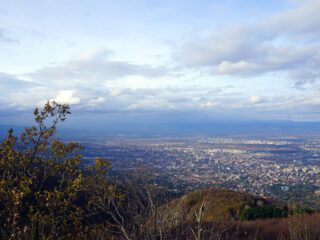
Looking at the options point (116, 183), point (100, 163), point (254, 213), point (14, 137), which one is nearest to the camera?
point (14, 137)

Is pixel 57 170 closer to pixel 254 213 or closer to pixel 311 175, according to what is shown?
pixel 254 213

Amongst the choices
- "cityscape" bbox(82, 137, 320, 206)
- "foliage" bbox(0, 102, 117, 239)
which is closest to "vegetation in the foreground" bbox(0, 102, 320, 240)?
"foliage" bbox(0, 102, 117, 239)

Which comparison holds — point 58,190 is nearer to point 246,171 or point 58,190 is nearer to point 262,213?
point 262,213

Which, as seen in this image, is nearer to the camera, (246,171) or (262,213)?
(262,213)

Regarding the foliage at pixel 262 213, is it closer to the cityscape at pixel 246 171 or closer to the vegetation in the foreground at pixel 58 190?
the cityscape at pixel 246 171

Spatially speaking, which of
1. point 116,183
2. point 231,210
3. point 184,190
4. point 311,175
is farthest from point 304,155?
point 116,183

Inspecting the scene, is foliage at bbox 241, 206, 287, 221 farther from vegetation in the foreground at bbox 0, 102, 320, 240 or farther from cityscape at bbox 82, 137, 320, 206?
vegetation in the foreground at bbox 0, 102, 320, 240

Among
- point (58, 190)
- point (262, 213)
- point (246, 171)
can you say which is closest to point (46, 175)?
point (58, 190)

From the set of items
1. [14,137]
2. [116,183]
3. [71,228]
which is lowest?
[71,228]

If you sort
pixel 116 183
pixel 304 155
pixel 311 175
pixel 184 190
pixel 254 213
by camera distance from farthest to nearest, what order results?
pixel 304 155, pixel 311 175, pixel 184 190, pixel 254 213, pixel 116 183

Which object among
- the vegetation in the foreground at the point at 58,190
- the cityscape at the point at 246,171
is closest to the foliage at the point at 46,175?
the vegetation in the foreground at the point at 58,190

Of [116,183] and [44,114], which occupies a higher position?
[44,114]
